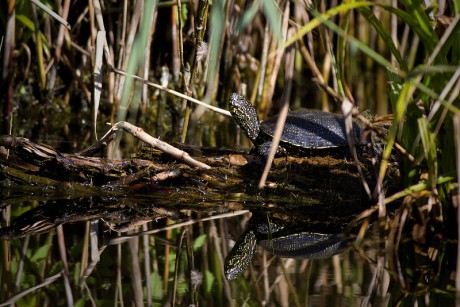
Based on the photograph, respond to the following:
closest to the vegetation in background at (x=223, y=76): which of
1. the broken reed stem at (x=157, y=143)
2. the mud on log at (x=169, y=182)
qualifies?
Result: the broken reed stem at (x=157, y=143)

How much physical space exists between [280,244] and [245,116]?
1.25 metres

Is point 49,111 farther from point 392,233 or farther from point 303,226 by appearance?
point 392,233

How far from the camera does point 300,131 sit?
3.52 meters

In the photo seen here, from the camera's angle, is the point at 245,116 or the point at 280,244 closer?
the point at 280,244

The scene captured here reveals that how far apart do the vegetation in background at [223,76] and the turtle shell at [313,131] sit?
0.22 meters

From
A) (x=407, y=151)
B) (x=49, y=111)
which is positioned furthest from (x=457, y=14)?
(x=49, y=111)

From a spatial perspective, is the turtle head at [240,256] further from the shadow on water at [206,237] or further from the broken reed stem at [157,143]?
the broken reed stem at [157,143]

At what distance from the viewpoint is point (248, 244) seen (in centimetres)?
262

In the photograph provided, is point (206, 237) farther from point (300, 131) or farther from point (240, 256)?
point (300, 131)

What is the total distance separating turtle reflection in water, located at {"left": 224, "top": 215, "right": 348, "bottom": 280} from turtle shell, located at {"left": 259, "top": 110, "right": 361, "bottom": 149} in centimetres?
69

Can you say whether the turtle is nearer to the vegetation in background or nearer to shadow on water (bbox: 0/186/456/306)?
the vegetation in background

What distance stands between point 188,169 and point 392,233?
1.10 metres

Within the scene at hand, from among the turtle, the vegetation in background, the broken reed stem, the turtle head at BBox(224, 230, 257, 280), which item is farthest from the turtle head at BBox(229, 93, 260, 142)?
the turtle head at BBox(224, 230, 257, 280)

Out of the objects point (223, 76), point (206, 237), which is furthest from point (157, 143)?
point (223, 76)
